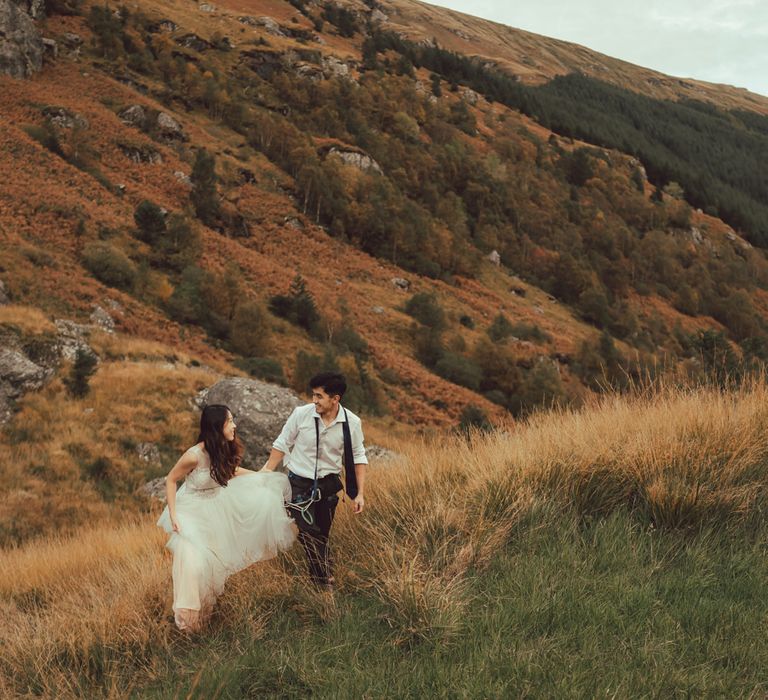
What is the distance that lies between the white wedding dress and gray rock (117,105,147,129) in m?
51.9

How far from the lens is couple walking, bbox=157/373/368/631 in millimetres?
3344

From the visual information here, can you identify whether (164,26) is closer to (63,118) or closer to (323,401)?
(63,118)

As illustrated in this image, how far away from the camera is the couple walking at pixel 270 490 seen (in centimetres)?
334

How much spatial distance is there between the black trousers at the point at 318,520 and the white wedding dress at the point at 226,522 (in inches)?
3.6

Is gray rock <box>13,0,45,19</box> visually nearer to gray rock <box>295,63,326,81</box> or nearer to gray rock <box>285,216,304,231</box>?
gray rock <box>295,63,326,81</box>

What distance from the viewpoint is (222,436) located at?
3.49m

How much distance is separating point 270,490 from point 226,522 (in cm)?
32

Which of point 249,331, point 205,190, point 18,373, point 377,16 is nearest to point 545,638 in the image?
point 18,373

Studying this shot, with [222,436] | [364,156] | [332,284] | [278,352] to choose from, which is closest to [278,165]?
[364,156]

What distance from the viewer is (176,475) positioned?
3385 mm

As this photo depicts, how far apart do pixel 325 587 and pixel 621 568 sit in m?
1.66

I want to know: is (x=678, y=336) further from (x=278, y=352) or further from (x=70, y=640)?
(x=70, y=640)

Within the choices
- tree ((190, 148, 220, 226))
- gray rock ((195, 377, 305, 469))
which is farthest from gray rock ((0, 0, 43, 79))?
gray rock ((195, 377, 305, 469))

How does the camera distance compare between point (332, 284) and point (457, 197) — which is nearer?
point (332, 284)
